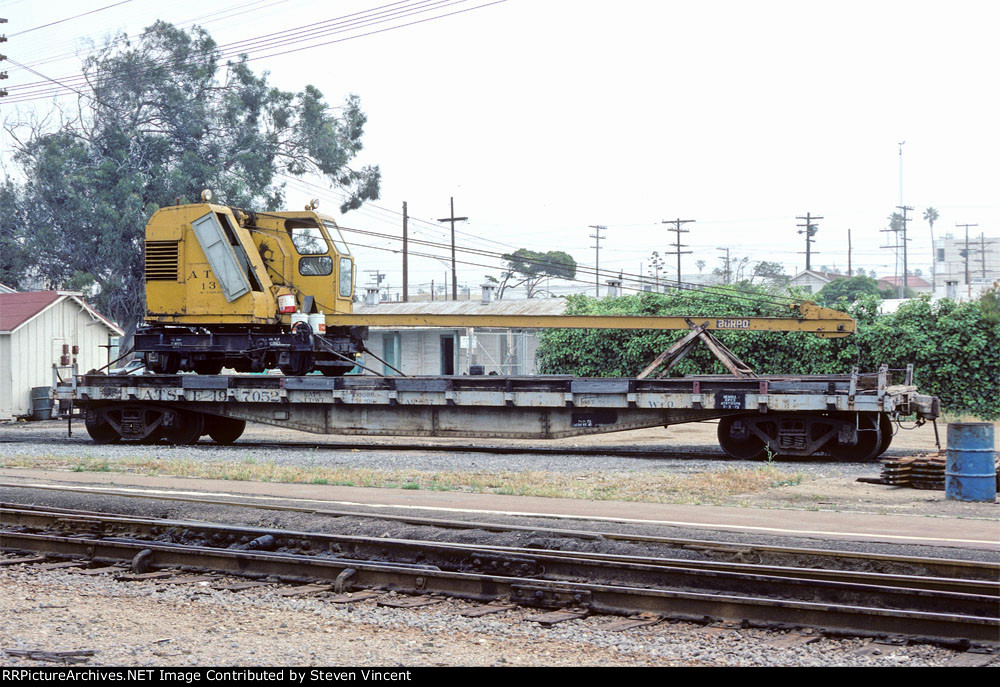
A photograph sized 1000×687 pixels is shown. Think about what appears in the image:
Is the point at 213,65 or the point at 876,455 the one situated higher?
the point at 213,65

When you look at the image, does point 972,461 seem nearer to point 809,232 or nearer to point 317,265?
point 317,265

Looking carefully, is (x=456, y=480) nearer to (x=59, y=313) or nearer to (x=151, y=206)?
(x=59, y=313)

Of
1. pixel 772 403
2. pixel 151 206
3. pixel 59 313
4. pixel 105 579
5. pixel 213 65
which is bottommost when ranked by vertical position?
pixel 105 579

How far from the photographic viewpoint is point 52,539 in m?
10.2

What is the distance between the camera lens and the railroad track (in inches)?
275

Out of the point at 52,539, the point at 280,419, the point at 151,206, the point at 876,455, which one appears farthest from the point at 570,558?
the point at 151,206

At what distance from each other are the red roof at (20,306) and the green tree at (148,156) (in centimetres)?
855

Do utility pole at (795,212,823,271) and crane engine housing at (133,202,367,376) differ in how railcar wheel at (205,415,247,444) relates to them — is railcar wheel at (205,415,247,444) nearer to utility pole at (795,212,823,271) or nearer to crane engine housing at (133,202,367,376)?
crane engine housing at (133,202,367,376)

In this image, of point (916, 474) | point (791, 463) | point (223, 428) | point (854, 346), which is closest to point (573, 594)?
point (916, 474)

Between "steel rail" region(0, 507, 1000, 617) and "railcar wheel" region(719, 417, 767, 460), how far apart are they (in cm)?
911

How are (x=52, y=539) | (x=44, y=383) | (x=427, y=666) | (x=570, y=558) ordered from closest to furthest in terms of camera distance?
Result: (x=427, y=666) < (x=570, y=558) < (x=52, y=539) < (x=44, y=383)

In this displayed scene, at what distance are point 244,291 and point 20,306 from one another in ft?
44.2

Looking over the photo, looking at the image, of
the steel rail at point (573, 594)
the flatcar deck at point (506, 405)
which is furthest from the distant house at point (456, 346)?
the steel rail at point (573, 594)

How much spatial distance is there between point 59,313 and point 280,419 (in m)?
13.8
